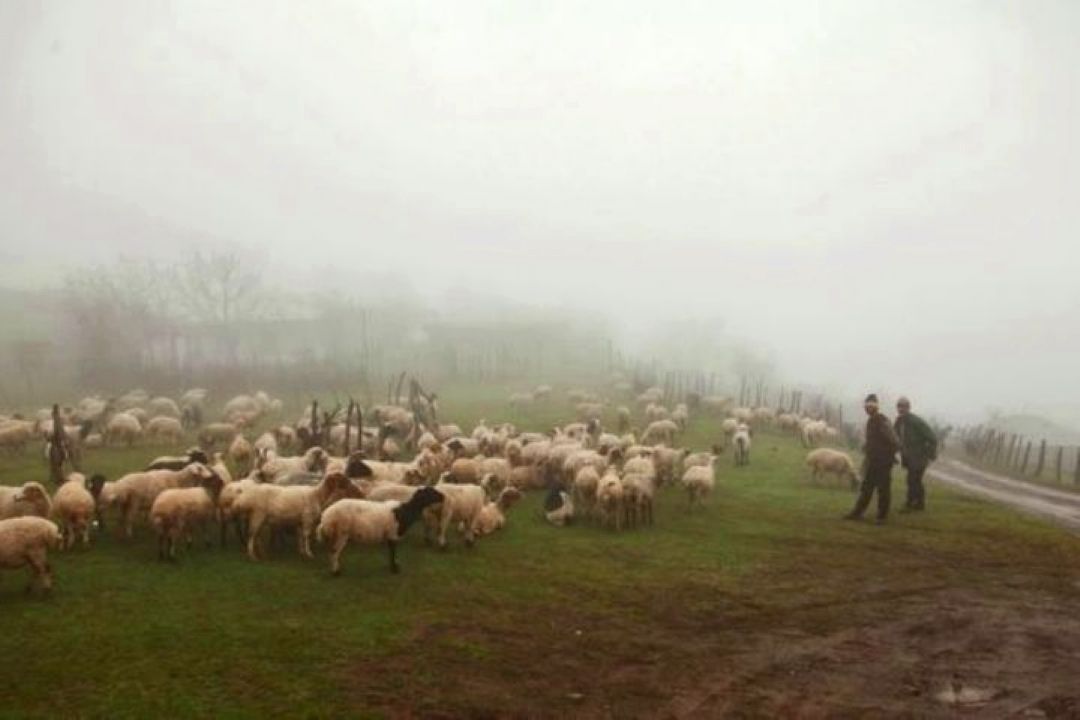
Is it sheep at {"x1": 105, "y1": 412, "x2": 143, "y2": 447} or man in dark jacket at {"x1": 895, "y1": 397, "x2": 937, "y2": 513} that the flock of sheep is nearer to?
sheep at {"x1": 105, "y1": 412, "x2": 143, "y2": 447}

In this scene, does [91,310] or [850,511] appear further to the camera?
[91,310]

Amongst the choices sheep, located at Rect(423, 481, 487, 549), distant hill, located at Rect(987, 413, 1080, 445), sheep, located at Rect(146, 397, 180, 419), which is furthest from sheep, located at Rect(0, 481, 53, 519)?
distant hill, located at Rect(987, 413, 1080, 445)

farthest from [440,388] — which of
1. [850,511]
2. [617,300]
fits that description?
[617,300]

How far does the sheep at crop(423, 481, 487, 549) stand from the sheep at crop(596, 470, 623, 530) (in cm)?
338

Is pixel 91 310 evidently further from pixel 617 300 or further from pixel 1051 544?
pixel 617 300

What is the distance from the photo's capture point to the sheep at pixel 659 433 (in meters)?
34.4

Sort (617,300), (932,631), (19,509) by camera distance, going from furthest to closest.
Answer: (617,300), (19,509), (932,631)

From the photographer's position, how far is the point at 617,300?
188 metres

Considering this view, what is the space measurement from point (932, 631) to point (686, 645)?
397cm

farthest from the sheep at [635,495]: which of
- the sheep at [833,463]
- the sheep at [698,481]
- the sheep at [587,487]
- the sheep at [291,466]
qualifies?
the sheep at [833,463]

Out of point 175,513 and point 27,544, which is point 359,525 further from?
point 27,544

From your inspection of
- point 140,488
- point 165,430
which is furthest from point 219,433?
point 140,488

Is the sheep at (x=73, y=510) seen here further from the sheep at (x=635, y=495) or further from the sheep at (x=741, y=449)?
the sheep at (x=741, y=449)

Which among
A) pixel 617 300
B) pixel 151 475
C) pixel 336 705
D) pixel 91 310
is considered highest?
pixel 617 300
